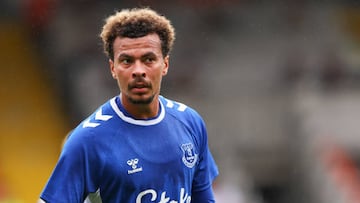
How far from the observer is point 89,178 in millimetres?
4953

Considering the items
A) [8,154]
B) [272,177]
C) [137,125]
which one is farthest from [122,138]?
[272,177]

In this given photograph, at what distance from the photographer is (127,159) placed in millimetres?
5043

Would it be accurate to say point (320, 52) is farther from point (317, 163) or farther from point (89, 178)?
point (89, 178)

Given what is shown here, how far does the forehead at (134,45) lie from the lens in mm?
5035

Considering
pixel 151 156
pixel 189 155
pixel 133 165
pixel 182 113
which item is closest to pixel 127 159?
pixel 133 165

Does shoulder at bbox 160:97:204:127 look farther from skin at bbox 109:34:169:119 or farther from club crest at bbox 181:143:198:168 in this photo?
skin at bbox 109:34:169:119

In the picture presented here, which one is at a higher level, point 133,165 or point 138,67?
point 138,67

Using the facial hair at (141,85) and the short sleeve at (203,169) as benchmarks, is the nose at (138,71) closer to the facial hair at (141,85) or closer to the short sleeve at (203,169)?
Answer: the facial hair at (141,85)

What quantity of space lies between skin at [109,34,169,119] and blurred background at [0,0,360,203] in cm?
895

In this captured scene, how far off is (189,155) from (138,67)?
1.97 ft

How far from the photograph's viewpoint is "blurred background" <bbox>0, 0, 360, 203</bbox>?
1462cm

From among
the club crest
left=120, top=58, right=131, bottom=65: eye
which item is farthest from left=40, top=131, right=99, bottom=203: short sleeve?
the club crest

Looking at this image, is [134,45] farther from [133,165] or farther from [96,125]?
[133,165]

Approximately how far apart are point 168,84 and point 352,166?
111 inches
